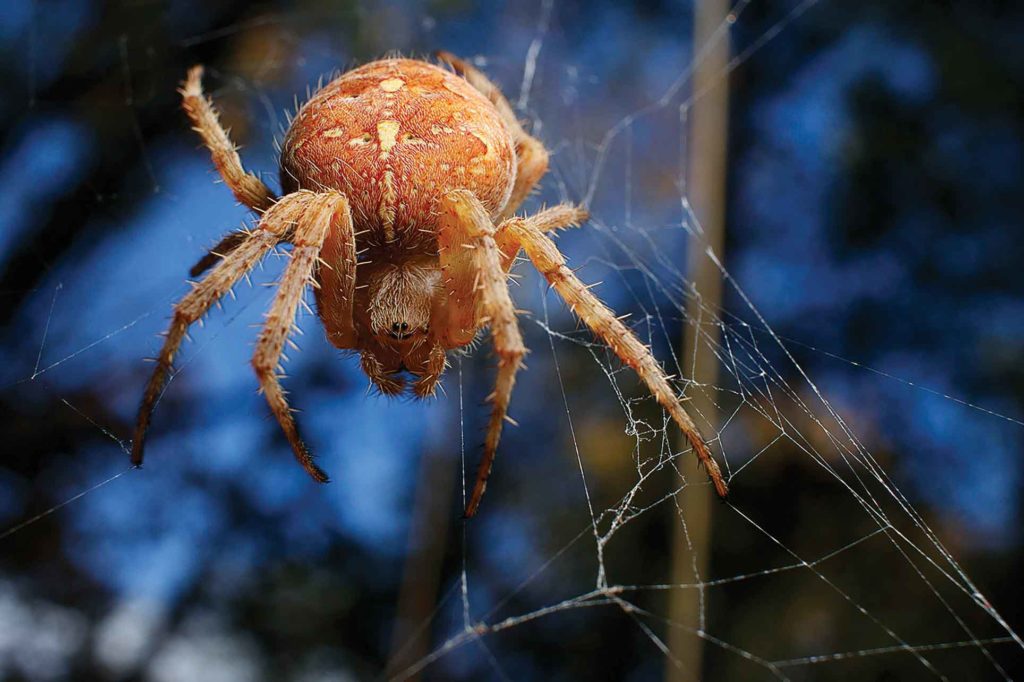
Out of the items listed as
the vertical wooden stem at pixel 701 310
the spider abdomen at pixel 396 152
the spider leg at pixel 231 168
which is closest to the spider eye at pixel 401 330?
the spider abdomen at pixel 396 152

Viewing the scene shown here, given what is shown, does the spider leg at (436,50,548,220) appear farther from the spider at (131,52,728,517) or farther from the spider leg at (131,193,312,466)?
the spider leg at (131,193,312,466)

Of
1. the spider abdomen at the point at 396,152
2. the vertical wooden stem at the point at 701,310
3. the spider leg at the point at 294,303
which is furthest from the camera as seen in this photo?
the vertical wooden stem at the point at 701,310

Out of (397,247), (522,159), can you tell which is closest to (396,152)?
(397,247)

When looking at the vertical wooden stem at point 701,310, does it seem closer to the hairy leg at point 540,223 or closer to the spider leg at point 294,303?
the hairy leg at point 540,223

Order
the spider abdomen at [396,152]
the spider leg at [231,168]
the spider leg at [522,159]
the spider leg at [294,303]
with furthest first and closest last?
the spider leg at [522,159] < the spider leg at [231,168] < the spider abdomen at [396,152] < the spider leg at [294,303]

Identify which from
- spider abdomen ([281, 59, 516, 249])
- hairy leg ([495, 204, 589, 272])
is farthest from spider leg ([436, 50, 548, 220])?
spider abdomen ([281, 59, 516, 249])

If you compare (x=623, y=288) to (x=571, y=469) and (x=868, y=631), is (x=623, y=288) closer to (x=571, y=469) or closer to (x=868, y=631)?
(x=571, y=469)

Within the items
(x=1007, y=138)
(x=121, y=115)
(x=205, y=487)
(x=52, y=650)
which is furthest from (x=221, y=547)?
(x=1007, y=138)
